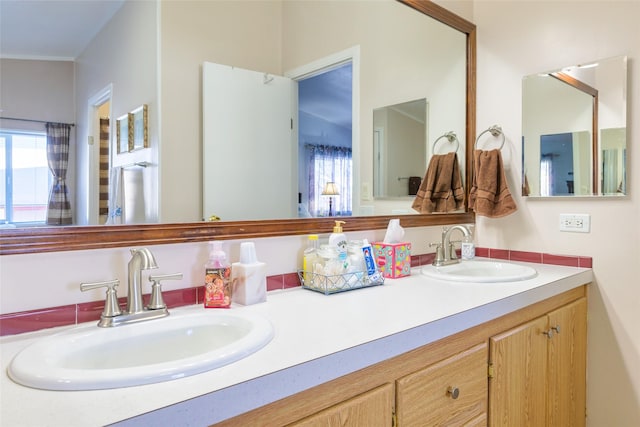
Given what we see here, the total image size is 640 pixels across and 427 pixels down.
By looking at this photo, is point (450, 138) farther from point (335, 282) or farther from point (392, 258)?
point (335, 282)

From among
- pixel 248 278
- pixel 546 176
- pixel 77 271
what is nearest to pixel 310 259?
pixel 248 278

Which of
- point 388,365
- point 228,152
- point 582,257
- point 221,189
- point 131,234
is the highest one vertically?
point 228,152

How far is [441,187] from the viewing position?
214cm

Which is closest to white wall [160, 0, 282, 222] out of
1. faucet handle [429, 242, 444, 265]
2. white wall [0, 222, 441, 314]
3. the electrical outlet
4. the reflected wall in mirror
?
the reflected wall in mirror

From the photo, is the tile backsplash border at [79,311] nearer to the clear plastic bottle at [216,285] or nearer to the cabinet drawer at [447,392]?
the clear plastic bottle at [216,285]

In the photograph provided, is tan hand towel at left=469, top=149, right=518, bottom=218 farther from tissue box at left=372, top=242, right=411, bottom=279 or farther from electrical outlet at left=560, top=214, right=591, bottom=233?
tissue box at left=372, top=242, right=411, bottom=279

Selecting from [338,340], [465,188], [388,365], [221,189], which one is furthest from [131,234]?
[465,188]

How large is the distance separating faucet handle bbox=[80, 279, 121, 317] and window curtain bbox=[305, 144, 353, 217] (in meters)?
0.74

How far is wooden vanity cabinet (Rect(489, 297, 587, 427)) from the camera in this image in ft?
4.33

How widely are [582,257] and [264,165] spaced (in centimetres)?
145

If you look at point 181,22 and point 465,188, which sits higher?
point 181,22

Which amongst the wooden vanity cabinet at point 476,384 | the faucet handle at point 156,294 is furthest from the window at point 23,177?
the wooden vanity cabinet at point 476,384

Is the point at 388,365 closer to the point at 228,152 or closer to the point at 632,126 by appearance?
the point at 228,152

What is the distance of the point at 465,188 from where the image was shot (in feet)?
7.23
